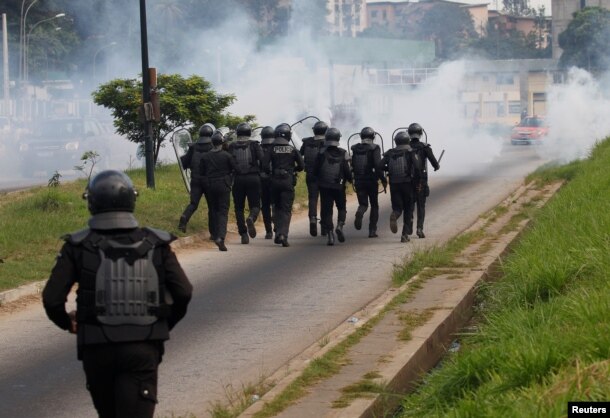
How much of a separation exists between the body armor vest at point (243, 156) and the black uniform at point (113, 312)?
11845 millimetres

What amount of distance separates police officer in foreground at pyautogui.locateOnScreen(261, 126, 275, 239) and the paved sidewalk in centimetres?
404

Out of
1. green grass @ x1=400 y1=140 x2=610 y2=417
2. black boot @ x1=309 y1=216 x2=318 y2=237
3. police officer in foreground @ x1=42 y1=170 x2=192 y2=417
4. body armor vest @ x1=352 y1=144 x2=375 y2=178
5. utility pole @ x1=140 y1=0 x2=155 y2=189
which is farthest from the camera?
utility pole @ x1=140 y1=0 x2=155 y2=189

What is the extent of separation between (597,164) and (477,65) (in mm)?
45126

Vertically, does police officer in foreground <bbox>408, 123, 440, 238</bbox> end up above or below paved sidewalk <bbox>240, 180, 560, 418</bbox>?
above

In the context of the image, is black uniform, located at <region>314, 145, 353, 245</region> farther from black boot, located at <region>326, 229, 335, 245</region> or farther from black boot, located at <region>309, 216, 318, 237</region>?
black boot, located at <region>309, 216, 318, 237</region>

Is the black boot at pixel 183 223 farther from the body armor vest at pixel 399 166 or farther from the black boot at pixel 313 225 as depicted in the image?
the body armor vest at pixel 399 166

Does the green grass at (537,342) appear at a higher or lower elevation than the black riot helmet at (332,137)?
lower

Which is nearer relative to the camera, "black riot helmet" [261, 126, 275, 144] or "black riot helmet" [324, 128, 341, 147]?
"black riot helmet" [324, 128, 341, 147]

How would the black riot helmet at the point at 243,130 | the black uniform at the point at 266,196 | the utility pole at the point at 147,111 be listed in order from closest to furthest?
1. the black riot helmet at the point at 243,130
2. the black uniform at the point at 266,196
3. the utility pole at the point at 147,111

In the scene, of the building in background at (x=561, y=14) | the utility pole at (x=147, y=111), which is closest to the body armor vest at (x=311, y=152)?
the utility pole at (x=147, y=111)

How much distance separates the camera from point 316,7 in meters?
62.3

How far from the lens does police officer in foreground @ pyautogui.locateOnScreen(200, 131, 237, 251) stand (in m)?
17.2

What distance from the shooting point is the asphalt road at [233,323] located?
884cm

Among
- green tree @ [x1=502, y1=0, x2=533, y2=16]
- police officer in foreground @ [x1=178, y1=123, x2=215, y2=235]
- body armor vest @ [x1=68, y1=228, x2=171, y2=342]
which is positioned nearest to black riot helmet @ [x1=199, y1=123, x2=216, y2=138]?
police officer in foreground @ [x1=178, y1=123, x2=215, y2=235]
